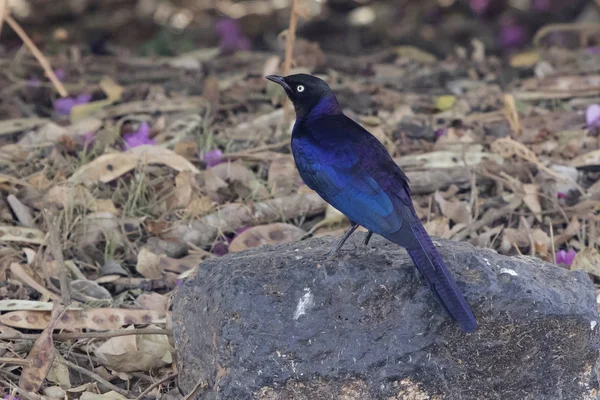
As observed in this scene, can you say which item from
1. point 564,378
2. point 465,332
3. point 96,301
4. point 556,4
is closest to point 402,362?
point 465,332

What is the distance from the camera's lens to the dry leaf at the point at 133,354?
3.63 metres

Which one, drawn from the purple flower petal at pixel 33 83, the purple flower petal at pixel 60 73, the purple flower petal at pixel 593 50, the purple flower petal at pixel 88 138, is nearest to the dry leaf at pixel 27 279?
the purple flower petal at pixel 88 138

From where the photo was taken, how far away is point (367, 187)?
338cm

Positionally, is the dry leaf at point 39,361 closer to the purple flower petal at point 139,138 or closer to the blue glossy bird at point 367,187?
the blue glossy bird at point 367,187

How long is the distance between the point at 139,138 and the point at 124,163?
53 cm

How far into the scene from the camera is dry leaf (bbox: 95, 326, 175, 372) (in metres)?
3.63

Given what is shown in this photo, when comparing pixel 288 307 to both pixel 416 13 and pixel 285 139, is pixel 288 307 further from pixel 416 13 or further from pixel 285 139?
pixel 416 13

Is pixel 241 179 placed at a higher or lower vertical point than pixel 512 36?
higher

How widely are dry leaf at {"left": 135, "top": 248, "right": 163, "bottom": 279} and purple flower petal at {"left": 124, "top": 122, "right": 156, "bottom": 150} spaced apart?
1086 millimetres

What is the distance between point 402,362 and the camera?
121 inches

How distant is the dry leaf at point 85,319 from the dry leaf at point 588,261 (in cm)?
174

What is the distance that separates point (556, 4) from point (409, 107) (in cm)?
273

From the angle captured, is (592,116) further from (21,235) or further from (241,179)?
(21,235)

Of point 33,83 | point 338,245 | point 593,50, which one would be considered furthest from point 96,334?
point 593,50
